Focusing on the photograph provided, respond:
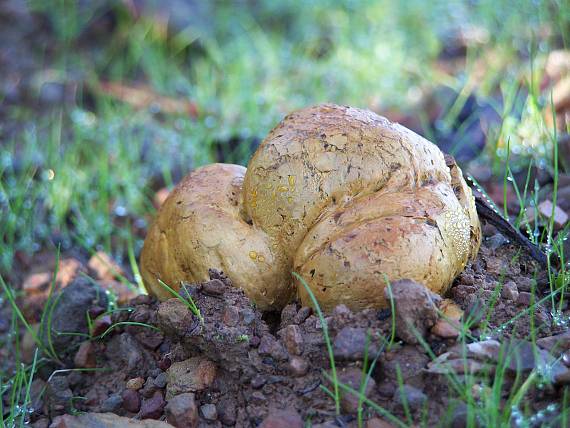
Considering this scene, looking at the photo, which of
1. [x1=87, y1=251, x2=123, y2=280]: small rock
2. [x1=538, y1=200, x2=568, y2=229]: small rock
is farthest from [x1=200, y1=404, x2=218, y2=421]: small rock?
[x1=538, y1=200, x2=568, y2=229]: small rock

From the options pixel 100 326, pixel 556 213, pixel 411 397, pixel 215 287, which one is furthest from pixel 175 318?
pixel 556 213

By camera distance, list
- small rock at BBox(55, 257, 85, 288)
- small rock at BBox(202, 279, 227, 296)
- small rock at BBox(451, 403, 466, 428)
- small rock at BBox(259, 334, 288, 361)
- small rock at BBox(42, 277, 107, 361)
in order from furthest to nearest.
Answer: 1. small rock at BBox(55, 257, 85, 288)
2. small rock at BBox(42, 277, 107, 361)
3. small rock at BBox(202, 279, 227, 296)
4. small rock at BBox(259, 334, 288, 361)
5. small rock at BBox(451, 403, 466, 428)

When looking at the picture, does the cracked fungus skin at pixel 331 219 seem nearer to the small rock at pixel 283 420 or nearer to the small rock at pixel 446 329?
the small rock at pixel 446 329

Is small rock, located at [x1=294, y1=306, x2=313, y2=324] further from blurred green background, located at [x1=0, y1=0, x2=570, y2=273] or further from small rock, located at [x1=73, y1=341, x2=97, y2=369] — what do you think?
blurred green background, located at [x1=0, y1=0, x2=570, y2=273]

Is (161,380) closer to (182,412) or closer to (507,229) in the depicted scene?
(182,412)

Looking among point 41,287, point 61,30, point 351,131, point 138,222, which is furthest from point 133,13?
point 351,131

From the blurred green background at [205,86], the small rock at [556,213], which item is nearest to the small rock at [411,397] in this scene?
the small rock at [556,213]
